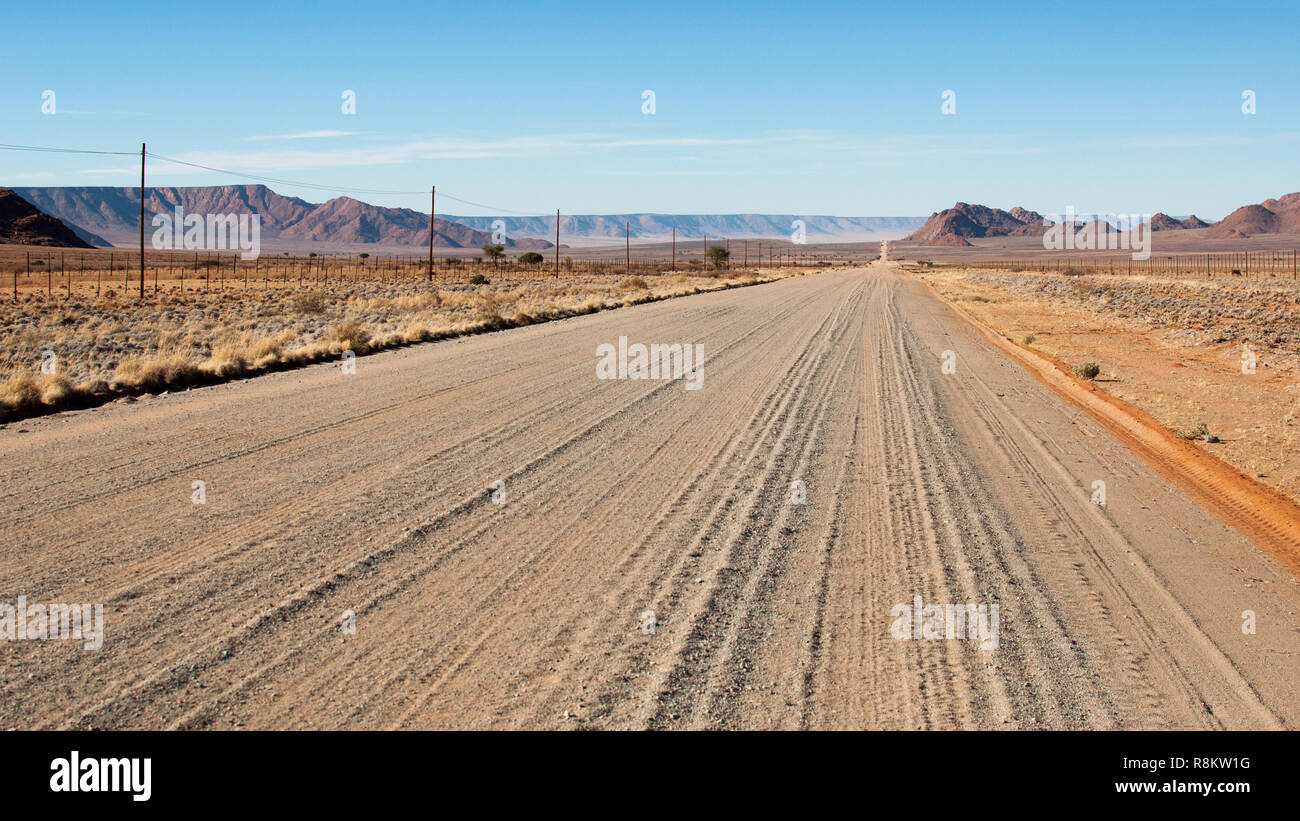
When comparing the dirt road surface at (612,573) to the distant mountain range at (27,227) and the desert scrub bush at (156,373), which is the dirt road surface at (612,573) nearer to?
the desert scrub bush at (156,373)

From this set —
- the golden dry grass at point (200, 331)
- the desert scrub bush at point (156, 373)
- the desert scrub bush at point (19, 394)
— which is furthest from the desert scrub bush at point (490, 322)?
the desert scrub bush at point (19, 394)

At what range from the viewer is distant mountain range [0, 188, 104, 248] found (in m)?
155

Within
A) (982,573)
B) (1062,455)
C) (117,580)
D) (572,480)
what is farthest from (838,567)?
(1062,455)

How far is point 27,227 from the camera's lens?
160 metres

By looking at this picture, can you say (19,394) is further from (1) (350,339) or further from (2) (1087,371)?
(2) (1087,371)

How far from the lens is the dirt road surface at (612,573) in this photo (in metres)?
4.45

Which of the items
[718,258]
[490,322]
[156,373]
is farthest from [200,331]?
[718,258]

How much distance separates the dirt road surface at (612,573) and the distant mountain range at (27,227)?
173164mm

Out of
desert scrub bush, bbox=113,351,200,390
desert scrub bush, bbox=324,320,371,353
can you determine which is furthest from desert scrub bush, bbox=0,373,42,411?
desert scrub bush, bbox=324,320,371,353

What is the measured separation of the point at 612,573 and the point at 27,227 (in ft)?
625

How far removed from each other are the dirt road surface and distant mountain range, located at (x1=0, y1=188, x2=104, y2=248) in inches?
6817

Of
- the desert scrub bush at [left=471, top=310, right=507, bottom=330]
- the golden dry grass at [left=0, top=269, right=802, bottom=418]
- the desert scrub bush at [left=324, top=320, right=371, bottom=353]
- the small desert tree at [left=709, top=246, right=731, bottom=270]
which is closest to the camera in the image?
the golden dry grass at [left=0, top=269, right=802, bottom=418]

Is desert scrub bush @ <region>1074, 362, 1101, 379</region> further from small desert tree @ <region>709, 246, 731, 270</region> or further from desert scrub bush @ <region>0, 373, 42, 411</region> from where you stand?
small desert tree @ <region>709, 246, 731, 270</region>

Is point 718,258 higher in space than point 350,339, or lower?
higher
